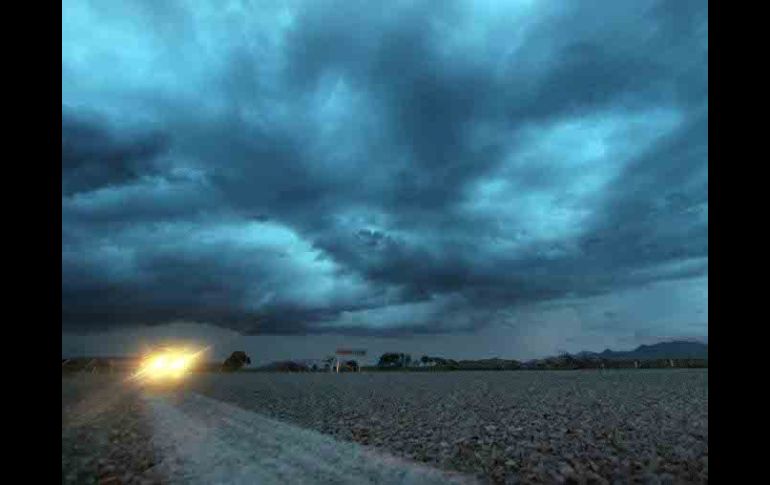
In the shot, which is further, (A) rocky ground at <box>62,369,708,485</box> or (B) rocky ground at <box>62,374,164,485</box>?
(A) rocky ground at <box>62,369,708,485</box>

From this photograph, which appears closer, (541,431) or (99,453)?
(99,453)

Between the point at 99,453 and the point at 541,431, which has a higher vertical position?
the point at 99,453

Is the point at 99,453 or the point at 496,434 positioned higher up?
the point at 99,453

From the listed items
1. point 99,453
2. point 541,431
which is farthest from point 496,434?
point 99,453

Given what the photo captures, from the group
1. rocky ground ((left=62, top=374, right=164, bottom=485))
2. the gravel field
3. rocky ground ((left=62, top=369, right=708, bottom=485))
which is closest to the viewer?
rocky ground ((left=62, top=374, right=164, bottom=485))

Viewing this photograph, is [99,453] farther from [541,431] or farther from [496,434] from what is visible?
[541,431]

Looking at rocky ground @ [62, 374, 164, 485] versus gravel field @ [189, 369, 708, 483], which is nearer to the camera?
rocky ground @ [62, 374, 164, 485]

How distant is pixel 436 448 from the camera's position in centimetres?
1639

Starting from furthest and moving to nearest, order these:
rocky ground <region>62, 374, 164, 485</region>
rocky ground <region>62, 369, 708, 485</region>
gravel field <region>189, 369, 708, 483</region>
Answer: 1. gravel field <region>189, 369, 708, 483</region>
2. rocky ground <region>62, 369, 708, 485</region>
3. rocky ground <region>62, 374, 164, 485</region>

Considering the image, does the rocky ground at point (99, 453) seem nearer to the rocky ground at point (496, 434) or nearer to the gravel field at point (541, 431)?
the rocky ground at point (496, 434)

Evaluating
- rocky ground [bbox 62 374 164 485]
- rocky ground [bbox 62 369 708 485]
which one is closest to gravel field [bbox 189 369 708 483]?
rocky ground [bbox 62 369 708 485]

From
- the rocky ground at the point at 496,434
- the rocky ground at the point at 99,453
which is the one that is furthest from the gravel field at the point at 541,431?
the rocky ground at the point at 99,453

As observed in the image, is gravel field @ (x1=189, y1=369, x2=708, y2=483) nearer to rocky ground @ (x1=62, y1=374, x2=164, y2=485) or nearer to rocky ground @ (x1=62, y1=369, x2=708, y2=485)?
rocky ground @ (x1=62, y1=369, x2=708, y2=485)

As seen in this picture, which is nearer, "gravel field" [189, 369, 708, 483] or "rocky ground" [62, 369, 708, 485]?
"rocky ground" [62, 369, 708, 485]
